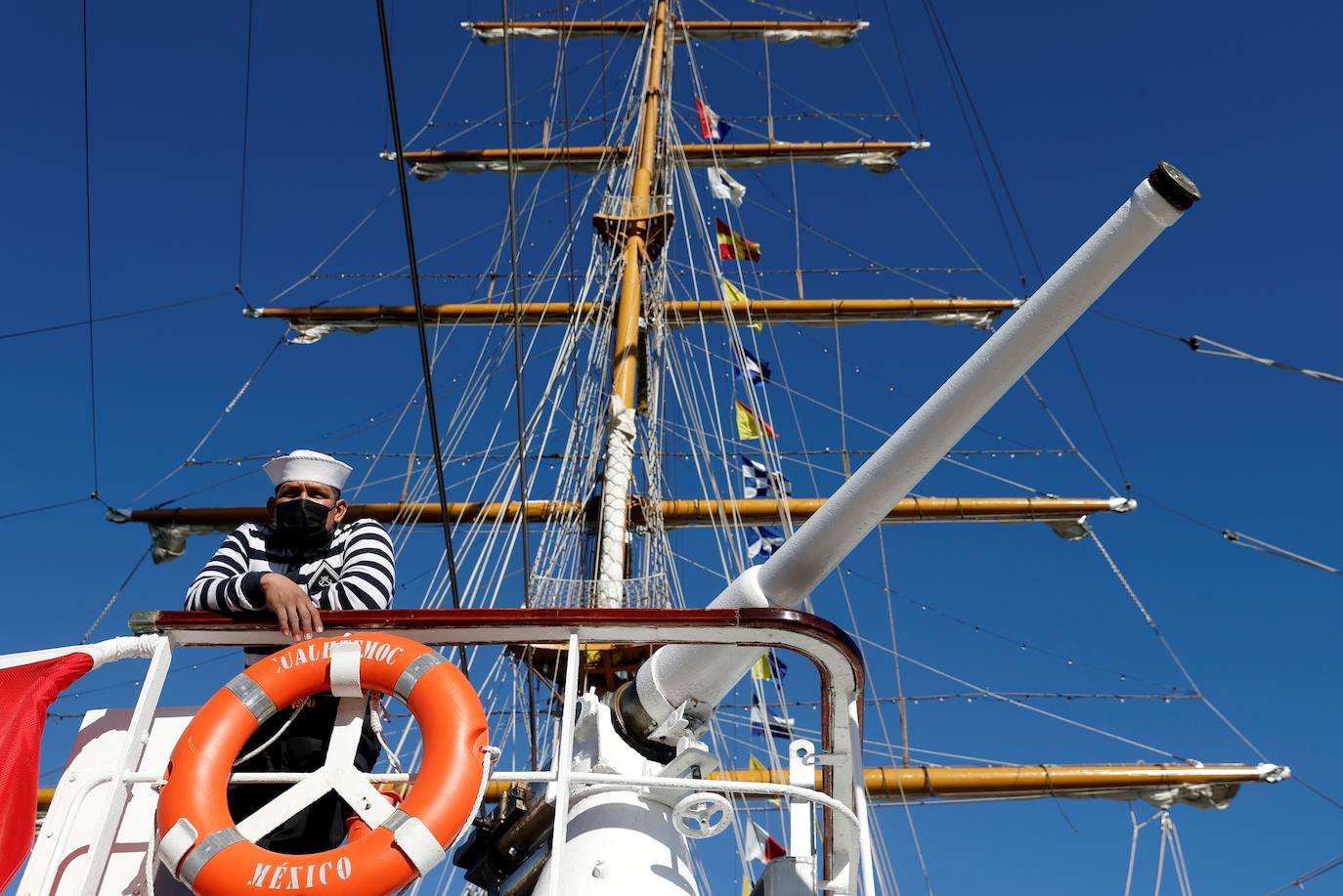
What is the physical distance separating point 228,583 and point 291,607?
25cm

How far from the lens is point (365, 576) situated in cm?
378

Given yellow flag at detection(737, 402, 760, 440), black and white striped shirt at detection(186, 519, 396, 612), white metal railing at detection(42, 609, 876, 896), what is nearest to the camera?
white metal railing at detection(42, 609, 876, 896)

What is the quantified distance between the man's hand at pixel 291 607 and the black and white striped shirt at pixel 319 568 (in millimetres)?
84

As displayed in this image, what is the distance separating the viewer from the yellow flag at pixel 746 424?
15094 millimetres

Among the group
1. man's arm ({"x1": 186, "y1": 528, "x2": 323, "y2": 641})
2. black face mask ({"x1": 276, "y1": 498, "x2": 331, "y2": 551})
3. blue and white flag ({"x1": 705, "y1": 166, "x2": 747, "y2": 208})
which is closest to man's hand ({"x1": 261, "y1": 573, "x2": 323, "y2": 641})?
man's arm ({"x1": 186, "y1": 528, "x2": 323, "y2": 641})

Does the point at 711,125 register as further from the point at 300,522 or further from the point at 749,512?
the point at 300,522

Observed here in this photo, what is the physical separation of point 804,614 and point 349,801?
1476mm

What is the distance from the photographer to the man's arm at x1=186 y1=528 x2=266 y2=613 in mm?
3537

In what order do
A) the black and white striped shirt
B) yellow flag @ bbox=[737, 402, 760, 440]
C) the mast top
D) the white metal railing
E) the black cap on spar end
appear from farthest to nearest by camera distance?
the mast top < yellow flag @ bbox=[737, 402, 760, 440] < the black and white striped shirt < the white metal railing < the black cap on spar end

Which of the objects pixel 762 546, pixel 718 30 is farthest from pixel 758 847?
pixel 718 30

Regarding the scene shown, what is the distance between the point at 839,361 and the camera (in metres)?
16.3

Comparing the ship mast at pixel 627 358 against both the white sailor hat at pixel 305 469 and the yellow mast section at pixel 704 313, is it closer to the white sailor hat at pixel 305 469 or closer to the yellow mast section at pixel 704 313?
the yellow mast section at pixel 704 313

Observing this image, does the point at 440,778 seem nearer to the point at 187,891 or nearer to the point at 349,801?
the point at 349,801

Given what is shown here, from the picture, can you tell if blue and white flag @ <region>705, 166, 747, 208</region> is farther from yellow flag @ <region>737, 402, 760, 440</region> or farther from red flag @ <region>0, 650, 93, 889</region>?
red flag @ <region>0, 650, 93, 889</region>
